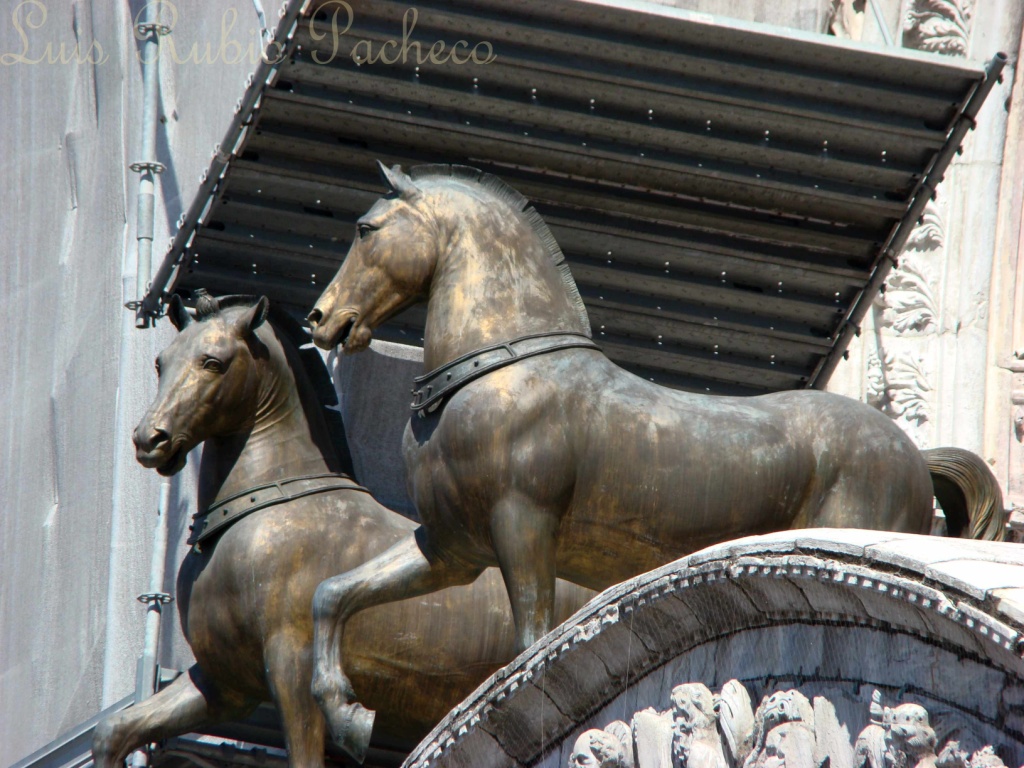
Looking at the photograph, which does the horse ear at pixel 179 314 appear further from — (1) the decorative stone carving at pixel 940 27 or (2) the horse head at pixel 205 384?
(1) the decorative stone carving at pixel 940 27

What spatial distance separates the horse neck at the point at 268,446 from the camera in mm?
9711

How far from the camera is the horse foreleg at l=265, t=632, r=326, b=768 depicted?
9117 millimetres

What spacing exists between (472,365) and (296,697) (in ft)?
4.81

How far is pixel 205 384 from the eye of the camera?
9.64 m

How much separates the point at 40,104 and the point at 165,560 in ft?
14.5

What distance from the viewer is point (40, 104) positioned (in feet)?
49.1

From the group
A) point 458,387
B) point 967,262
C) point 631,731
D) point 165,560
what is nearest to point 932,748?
point 631,731

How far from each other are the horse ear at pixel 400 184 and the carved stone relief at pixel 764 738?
230 cm

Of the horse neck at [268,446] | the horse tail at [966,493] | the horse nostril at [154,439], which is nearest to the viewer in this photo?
the horse tail at [966,493]

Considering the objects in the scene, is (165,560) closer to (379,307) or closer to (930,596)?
(379,307)

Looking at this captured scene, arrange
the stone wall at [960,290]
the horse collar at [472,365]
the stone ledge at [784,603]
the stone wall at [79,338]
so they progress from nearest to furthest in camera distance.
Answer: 1. the stone ledge at [784,603]
2. the horse collar at [472,365]
3. the stone wall at [79,338]
4. the stone wall at [960,290]

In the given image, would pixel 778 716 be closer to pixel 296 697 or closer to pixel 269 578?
pixel 296 697

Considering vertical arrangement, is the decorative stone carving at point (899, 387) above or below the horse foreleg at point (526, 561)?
above

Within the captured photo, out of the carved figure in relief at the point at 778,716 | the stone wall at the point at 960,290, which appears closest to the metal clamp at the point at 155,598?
the stone wall at the point at 960,290
